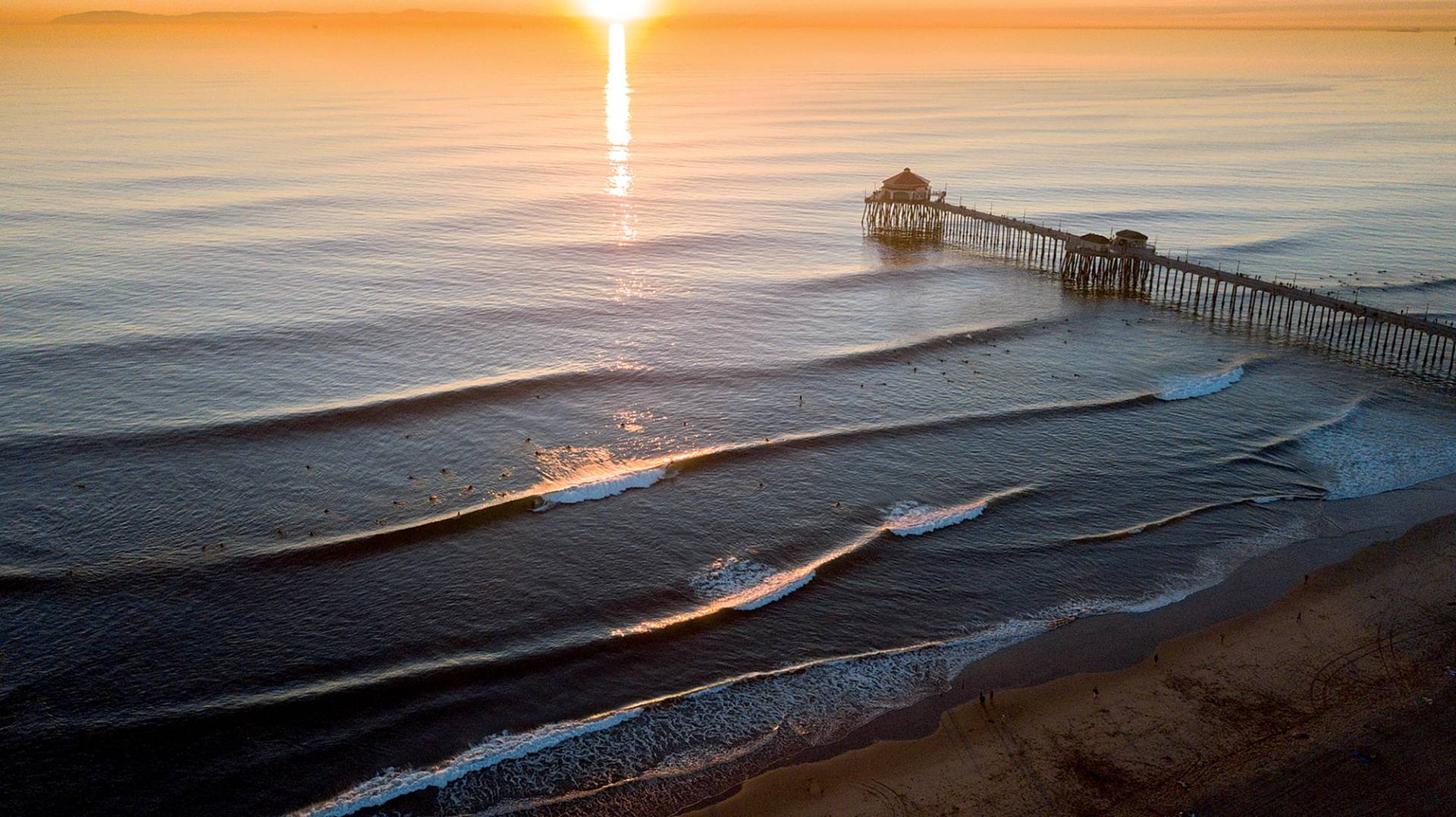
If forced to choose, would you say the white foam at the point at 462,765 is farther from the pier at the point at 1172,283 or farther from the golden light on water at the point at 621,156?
the golden light on water at the point at 621,156

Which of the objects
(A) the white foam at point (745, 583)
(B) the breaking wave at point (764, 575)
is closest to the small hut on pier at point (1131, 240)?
(B) the breaking wave at point (764, 575)

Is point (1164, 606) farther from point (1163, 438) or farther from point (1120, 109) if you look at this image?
point (1120, 109)

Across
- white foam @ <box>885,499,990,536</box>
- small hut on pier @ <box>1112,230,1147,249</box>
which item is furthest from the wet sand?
small hut on pier @ <box>1112,230,1147,249</box>

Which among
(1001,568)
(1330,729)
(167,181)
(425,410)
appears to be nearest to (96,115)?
(167,181)

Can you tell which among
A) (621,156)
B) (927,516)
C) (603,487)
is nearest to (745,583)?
(927,516)

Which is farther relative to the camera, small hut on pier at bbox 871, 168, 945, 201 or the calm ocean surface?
small hut on pier at bbox 871, 168, 945, 201

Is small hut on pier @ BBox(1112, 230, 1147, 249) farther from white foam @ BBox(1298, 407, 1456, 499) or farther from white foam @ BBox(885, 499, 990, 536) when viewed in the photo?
white foam @ BBox(885, 499, 990, 536)

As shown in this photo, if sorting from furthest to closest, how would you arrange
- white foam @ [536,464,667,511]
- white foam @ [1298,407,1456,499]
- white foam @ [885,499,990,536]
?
white foam @ [1298,407,1456,499], white foam @ [536,464,667,511], white foam @ [885,499,990,536]
